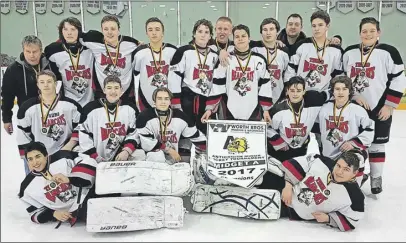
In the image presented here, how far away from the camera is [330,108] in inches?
112

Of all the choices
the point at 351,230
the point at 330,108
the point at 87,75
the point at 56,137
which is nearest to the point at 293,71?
the point at 330,108

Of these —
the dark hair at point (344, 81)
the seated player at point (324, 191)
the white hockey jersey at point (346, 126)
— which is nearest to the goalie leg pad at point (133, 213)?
the seated player at point (324, 191)

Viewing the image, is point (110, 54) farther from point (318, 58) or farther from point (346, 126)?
point (346, 126)

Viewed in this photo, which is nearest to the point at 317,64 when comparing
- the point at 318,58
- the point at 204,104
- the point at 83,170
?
the point at 318,58

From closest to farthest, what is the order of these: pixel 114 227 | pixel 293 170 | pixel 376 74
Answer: pixel 114 227, pixel 293 170, pixel 376 74

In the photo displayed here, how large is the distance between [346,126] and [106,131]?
1550 millimetres

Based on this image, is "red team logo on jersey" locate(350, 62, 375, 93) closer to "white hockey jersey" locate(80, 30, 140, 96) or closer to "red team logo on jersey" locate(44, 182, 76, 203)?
"white hockey jersey" locate(80, 30, 140, 96)

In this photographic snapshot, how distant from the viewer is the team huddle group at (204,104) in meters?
2.49

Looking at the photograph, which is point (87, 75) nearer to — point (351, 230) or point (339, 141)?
point (339, 141)

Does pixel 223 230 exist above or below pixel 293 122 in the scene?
below

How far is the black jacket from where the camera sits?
2941 millimetres

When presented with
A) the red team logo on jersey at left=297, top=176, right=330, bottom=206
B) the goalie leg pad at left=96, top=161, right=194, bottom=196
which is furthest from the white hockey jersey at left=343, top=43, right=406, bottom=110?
the goalie leg pad at left=96, top=161, right=194, bottom=196

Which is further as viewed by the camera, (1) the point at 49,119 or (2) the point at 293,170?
(1) the point at 49,119

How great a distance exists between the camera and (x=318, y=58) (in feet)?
10.00
